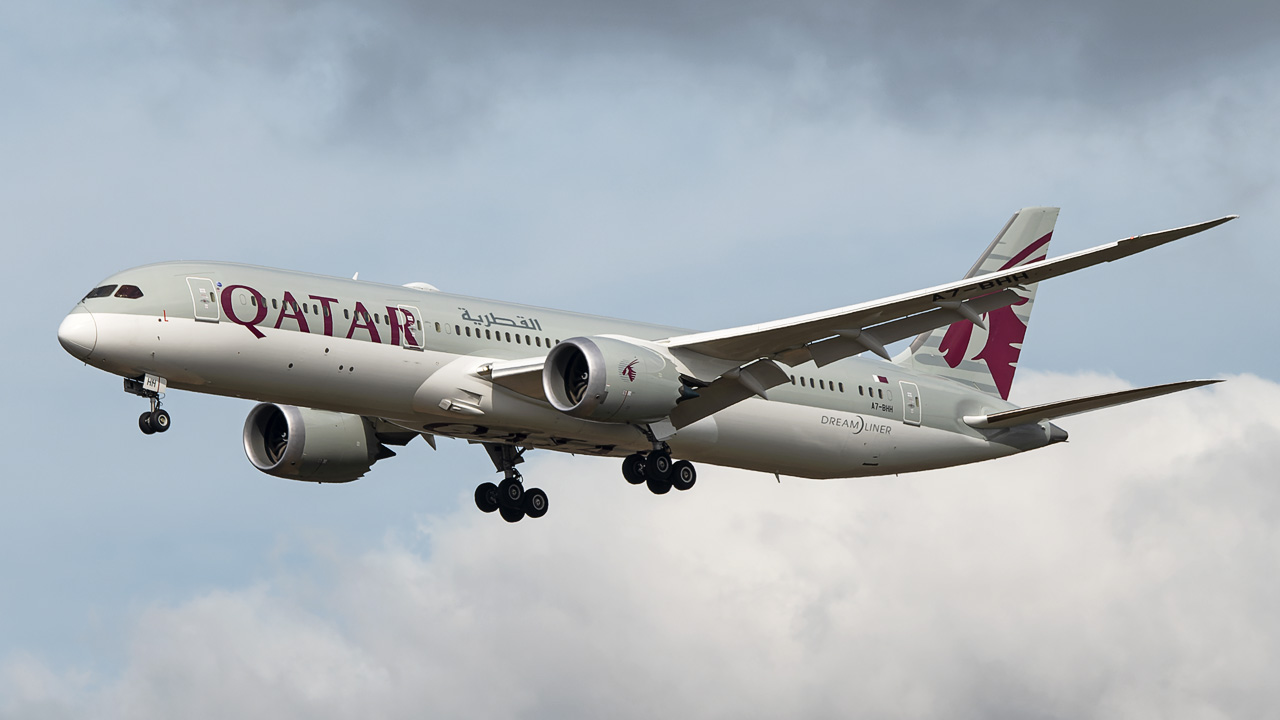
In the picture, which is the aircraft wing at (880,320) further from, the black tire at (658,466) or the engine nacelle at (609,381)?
the black tire at (658,466)

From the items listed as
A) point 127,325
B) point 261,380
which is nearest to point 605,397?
point 261,380

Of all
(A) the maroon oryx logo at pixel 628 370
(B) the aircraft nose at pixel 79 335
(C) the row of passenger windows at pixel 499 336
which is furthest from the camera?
(C) the row of passenger windows at pixel 499 336

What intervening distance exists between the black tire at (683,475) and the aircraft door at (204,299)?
1188 cm

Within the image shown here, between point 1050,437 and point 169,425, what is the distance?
2472 cm

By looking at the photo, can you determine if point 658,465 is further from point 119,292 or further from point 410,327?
point 119,292

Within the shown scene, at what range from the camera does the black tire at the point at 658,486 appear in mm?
40438

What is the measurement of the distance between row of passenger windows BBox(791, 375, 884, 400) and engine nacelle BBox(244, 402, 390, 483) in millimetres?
11431

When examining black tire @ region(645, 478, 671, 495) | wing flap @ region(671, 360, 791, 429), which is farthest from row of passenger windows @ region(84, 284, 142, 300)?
black tire @ region(645, 478, 671, 495)

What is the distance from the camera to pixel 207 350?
1362 inches

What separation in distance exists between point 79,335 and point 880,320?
1736 centimetres

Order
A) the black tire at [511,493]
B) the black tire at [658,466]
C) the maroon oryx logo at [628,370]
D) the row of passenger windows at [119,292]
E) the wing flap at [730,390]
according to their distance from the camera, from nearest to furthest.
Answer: the row of passenger windows at [119,292], the maroon oryx logo at [628,370], the wing flap at [730,390], the black tire at [658,466], the black tire at [511,493]

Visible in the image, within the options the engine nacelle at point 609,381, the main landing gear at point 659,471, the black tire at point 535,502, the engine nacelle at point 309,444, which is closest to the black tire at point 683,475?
the main landing gear at point 659,471

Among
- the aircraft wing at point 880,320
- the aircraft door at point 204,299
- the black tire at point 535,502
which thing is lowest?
the black tire at point 535,502

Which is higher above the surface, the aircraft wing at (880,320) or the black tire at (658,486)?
the aircraft wing at (880,320)
